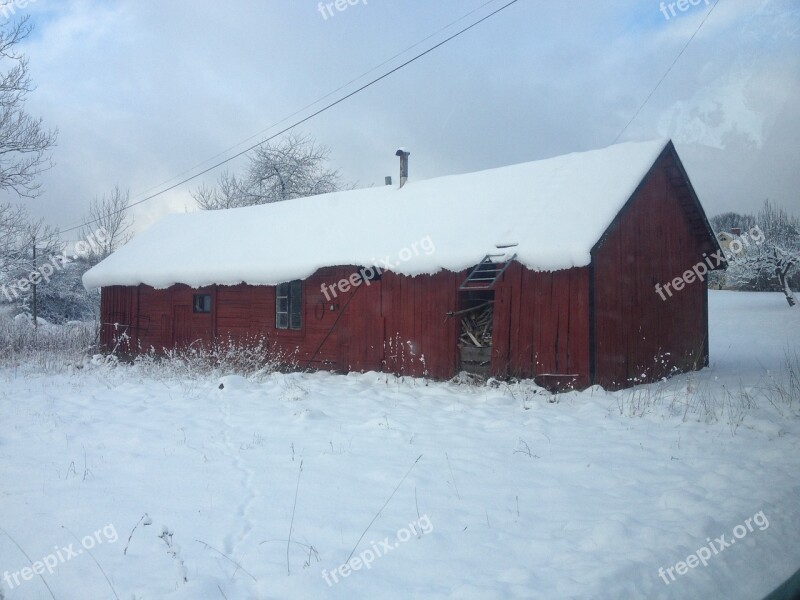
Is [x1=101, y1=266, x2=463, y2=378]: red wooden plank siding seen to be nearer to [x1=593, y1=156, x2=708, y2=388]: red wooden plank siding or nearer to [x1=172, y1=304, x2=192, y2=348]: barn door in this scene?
[x1=172, y1=304, x2=192, y2=348]: barn door

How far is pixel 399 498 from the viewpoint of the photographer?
4.30 m

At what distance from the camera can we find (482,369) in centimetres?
1043

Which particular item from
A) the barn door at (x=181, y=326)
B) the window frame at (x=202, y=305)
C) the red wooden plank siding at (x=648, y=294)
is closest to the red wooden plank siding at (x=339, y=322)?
the barn door at (x=181, y=326)

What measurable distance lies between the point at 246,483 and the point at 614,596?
3.03 meters

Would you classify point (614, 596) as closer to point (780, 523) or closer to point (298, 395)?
point (780, 523)

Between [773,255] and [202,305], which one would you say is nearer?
[202,305]

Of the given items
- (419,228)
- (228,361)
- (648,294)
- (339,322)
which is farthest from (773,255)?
(228,361)

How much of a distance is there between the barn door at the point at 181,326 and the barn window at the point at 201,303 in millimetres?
191

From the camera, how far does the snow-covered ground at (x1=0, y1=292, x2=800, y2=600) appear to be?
3098mm

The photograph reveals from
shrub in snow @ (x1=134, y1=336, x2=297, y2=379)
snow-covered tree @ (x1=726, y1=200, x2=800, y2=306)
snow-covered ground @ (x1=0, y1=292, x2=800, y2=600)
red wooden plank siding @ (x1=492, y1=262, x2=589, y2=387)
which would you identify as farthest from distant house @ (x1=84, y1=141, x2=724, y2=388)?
snow-covered tree @ (x1=726, y1=200, x2=800, y2=306)

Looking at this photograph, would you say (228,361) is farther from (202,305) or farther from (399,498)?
(399,498)

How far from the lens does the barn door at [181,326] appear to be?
14.8m

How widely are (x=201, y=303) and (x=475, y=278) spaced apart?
846 centimetres

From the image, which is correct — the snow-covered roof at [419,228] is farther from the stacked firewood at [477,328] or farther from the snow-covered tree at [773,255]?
the snow-covered tree at [773,255]
